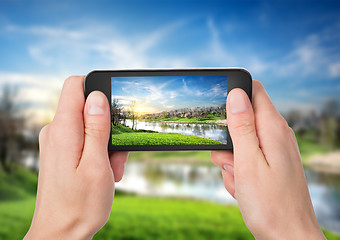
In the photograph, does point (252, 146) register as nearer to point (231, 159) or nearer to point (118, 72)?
point (231, 159)

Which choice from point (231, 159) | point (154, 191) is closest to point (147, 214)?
point (154, 191)

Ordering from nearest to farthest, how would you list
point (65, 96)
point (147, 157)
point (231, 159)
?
point (65, 96) < point (231, 159) < point (147, 157)

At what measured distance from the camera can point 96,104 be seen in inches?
36.9

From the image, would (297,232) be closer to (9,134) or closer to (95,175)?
(95,175)

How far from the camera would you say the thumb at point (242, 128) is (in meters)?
0.91

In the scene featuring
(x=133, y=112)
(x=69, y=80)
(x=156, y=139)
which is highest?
(x=69, y=80)

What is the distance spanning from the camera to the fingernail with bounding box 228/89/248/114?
942 millimetres

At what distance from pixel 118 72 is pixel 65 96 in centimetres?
21

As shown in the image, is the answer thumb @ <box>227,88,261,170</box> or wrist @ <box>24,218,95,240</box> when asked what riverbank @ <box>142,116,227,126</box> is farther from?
wrist @ <box>24,218,95,240</box>

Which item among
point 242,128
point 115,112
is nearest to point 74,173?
point 115,112

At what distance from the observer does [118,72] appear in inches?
40.0

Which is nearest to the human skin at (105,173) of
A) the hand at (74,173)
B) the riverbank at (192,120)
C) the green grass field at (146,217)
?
the hand at (74,173)

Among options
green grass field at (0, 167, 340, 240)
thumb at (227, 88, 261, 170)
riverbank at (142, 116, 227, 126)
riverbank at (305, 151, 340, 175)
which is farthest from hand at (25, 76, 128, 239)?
riverbank at (305, 151, 340, 175)

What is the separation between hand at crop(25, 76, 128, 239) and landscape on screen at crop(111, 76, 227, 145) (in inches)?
4.5
